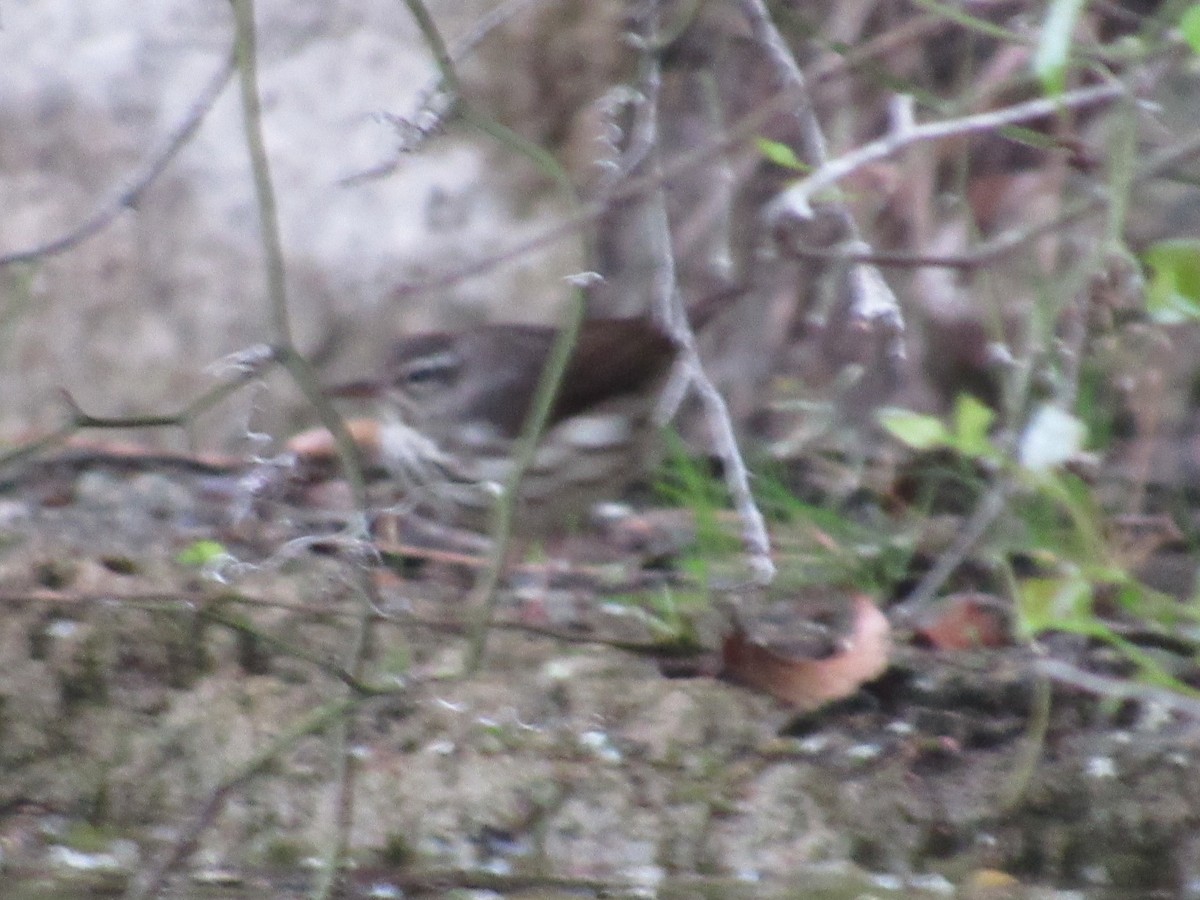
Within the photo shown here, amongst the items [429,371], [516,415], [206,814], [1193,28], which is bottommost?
[206,814]

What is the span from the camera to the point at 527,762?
8.48 feet

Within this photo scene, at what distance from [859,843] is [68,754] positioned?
46.5 inches

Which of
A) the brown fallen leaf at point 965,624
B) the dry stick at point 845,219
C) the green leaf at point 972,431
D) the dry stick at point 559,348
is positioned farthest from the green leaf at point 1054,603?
the brown fallen leaf at point 965,624

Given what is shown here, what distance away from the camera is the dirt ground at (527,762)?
2365mm

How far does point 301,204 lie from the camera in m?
4.52

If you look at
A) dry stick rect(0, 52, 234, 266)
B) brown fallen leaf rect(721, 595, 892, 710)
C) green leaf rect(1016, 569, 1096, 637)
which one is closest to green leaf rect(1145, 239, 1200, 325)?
green leaf rect(1016, 569, 1096, 637)

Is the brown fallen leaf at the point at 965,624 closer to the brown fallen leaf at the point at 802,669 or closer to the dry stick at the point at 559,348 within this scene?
the brown fallen leaf at the point at 802,669

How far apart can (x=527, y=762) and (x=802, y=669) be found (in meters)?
0.49

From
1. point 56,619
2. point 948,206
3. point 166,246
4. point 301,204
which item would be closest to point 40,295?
point 166,246

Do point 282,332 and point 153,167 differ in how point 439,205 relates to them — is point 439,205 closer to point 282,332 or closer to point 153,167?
point 153,167

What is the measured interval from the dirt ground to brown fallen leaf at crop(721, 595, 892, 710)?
0.10ft

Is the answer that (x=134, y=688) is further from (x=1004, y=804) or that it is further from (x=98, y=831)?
(x=1004, y=804)

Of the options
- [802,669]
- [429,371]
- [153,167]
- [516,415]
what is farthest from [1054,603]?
[429,371]

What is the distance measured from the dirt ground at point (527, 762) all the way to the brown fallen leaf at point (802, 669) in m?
0.03
